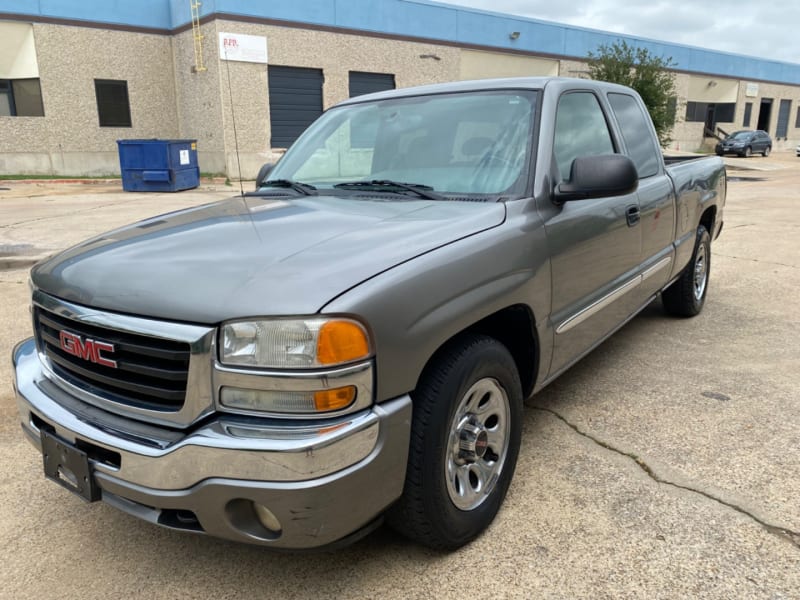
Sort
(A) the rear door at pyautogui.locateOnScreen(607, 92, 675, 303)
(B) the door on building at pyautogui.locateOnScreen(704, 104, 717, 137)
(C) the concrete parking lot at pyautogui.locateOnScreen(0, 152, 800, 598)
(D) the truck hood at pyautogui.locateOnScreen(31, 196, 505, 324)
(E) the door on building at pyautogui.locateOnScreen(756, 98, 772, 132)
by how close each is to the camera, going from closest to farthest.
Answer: (D) the truck hood at pyautogui.locateOnScreen(31, 196, 505, 324) < (C) the concrete parking lot at pyautogui.locateOnScreen(0, 152, 800, 598) < (A) the rear door at pyautogui.locateOnScreen(607, 92, 675, 303) < (B) the door on building at pyautogui.locateOnScreen(704, 104, 717, 137) < (E) the door on building at pyautogui.locateOnScreen(756, 98, 772, 132)

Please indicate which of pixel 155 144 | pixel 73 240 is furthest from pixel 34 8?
pixel 73 240

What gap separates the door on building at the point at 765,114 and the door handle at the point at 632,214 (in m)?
50.5

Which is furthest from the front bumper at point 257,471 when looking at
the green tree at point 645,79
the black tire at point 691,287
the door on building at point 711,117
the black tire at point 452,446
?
the door on building at point 711,117

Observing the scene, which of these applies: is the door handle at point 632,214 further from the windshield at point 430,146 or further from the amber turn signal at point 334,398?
the amber turn signal at point 334,398

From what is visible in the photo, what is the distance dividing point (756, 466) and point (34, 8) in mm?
24399

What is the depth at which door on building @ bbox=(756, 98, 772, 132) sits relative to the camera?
46031 mm

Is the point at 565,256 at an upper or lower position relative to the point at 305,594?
upper

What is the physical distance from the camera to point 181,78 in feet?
74.5

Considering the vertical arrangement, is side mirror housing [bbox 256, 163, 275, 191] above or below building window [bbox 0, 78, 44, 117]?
below

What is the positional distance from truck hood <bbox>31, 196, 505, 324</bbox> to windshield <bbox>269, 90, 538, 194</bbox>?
10.9 inches

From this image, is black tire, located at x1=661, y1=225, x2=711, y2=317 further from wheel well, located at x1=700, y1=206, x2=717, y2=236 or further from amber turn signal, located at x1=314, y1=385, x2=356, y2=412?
amber turn signal, located at x1=314, y1=385, x2=356, y2=412

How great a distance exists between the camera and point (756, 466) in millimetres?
2914

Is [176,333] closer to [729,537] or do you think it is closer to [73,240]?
[729,537]

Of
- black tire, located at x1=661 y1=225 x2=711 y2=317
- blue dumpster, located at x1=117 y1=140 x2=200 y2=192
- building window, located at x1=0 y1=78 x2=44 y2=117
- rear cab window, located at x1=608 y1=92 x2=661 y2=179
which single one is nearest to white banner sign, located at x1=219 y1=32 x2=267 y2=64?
blue dumpster, located at x1=117 y1=140 x2=200 y2=192
